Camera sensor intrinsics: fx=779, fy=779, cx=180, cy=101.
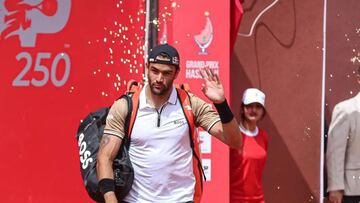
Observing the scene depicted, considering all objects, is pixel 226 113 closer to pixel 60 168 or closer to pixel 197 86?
pixel 197 86

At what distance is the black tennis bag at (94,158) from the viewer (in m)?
4.28

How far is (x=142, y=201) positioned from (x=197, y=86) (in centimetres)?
157

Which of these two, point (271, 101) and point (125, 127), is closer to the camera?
point (125, 127)

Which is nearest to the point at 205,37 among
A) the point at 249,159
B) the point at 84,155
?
the point at 249,159

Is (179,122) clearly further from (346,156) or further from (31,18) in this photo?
(346,156)

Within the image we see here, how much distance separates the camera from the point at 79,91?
5859mm

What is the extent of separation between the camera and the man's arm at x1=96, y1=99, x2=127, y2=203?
420cm

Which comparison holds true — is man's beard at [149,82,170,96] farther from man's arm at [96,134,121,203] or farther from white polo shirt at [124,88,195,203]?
man's arm at [96,134,121,203]

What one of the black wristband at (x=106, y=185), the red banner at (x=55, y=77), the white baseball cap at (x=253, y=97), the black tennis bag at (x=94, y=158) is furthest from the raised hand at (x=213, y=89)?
the red banner at (x=55, y=77)

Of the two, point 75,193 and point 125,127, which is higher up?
point 125,127

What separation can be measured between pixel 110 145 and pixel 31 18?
6.15 ft

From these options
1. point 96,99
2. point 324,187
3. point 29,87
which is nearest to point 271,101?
point 324,187

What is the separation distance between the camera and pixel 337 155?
593cm

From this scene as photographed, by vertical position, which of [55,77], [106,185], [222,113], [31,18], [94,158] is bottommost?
[106,185]
